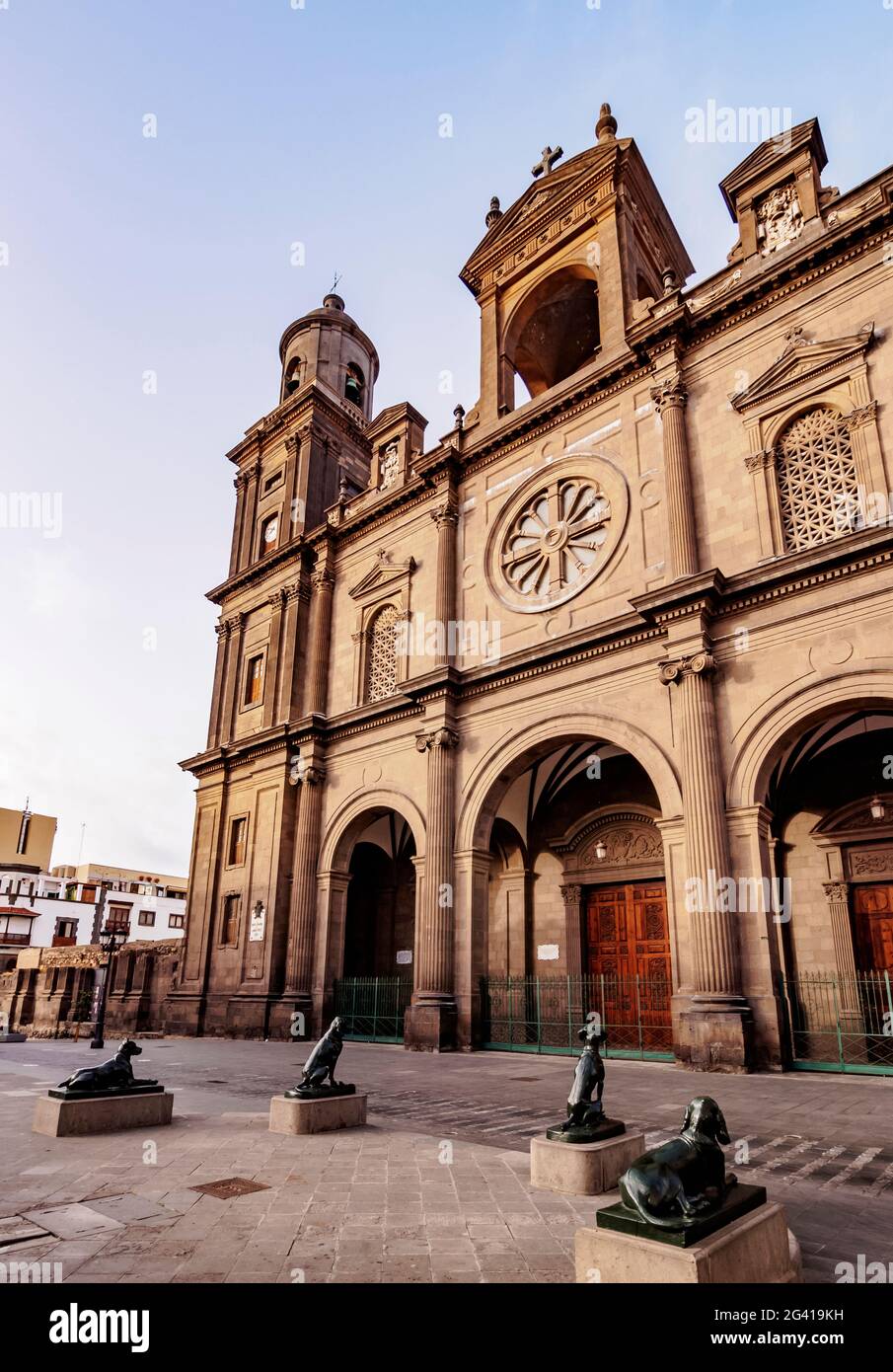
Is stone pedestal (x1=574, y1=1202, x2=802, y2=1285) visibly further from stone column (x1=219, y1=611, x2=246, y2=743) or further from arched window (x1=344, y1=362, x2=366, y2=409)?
arched window (x1=344, y1=362, x2=366, y2=409)

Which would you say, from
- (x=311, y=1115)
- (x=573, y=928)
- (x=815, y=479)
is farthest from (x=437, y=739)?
(x=311, y=1115)

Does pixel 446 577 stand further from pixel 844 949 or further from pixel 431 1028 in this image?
pixel 844 949

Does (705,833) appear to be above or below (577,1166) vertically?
above

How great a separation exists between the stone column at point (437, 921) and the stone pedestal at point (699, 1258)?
1311cm

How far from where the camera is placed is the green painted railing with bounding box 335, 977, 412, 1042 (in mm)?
18984

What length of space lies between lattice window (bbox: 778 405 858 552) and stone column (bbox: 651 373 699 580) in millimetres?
1666

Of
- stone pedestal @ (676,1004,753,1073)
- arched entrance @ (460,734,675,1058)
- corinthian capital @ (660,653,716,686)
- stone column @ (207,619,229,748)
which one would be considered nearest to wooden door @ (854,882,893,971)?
arched entrance @ (460,734,675,1058)

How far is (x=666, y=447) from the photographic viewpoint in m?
15.9

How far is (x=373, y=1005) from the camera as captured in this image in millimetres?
19406

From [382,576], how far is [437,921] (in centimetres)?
988

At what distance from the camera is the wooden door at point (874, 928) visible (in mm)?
14625

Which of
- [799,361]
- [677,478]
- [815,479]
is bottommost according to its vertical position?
[815,479]

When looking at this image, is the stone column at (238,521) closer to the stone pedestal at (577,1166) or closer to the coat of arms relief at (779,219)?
the coat of arms relief at (779,219)

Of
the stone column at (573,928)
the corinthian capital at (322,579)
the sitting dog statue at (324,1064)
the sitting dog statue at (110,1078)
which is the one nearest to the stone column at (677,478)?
the stone column at (573,928)
